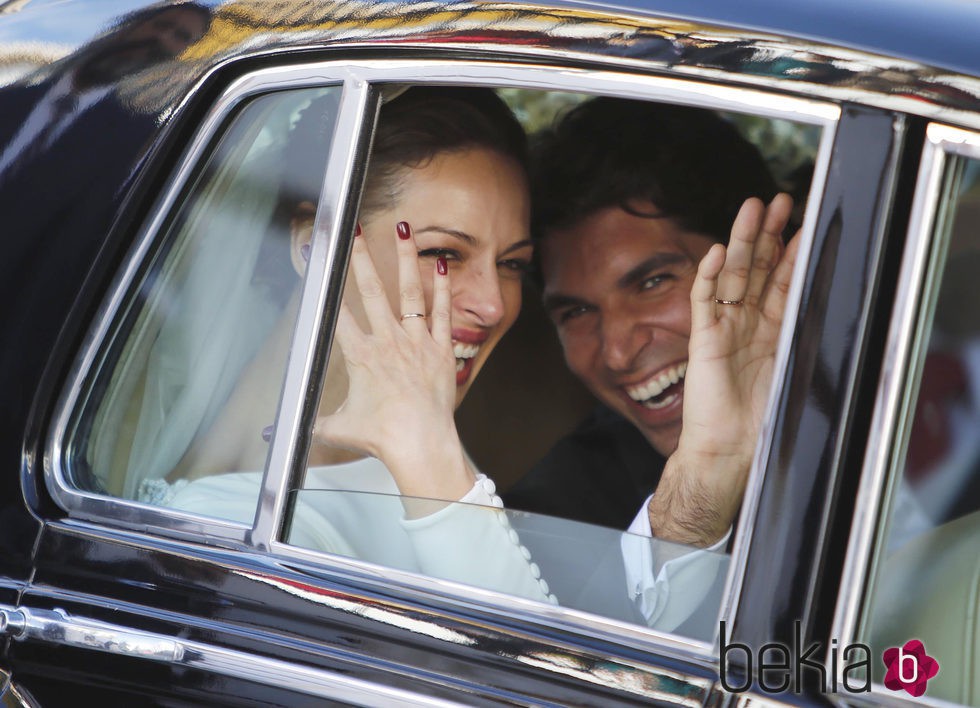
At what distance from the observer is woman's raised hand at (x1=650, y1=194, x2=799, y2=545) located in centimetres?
141

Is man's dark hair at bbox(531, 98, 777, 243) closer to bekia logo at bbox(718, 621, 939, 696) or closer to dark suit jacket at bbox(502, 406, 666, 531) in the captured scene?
dark suit jacket at bbox(502, 406, 666, 531)

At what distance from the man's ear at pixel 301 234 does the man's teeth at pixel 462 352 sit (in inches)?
13.1

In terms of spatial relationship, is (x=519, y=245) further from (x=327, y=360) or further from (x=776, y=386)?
(x=776, y=386)

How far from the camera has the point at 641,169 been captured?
228cm

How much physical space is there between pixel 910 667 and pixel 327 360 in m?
0.78

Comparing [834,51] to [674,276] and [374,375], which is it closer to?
[374,375]

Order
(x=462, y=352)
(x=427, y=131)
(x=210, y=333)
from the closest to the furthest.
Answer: (x=210, y=333), (x=427, y=131), (x=462, y=352)

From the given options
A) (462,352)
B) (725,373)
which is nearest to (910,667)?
(725,373)

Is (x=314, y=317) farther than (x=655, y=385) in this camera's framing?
No

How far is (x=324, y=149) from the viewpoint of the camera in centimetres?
142

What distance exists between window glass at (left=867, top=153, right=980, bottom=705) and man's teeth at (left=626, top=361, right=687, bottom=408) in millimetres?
721

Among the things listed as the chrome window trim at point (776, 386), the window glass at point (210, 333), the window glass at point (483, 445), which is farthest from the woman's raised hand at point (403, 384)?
the chrome window trim at point (776, 386)

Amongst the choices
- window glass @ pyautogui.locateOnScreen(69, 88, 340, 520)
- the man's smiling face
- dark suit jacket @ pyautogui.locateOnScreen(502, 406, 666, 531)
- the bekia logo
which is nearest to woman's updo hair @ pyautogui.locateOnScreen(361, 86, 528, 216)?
window glass @ pyautogui.locateOnScreen(69, 88, 340, 520)

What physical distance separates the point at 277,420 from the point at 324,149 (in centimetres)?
35
